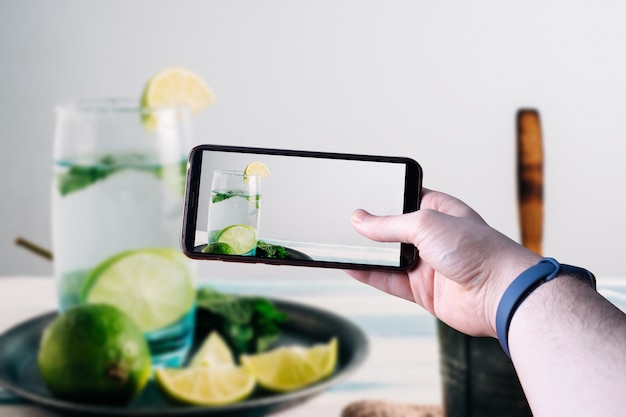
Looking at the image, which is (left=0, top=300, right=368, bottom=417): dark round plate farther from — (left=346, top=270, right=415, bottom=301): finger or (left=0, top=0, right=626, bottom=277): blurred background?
(left=0, top=0, right=626, bottom=277): blurred background

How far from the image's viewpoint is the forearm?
1.03ft

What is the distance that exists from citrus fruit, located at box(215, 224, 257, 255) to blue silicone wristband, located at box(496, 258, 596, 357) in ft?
0.54

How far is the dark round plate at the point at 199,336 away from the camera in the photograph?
0.45 m

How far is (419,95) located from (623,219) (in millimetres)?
429

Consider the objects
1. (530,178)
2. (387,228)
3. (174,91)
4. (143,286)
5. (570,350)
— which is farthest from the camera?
(530,178)

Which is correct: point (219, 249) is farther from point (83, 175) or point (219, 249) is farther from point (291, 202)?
point (83, 175)

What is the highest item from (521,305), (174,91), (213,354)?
(174,91)

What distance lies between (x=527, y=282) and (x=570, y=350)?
54mm

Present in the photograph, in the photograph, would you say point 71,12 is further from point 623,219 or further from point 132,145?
point 623,219

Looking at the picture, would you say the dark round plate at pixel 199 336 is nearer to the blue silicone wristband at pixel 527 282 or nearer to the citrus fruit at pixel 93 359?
the citrus fruit at pixel 93 359

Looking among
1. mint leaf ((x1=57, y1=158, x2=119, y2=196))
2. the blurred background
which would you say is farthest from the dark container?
the blurred background

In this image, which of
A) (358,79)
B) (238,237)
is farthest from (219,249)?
(358,79)

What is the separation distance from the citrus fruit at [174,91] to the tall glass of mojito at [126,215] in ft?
0.22

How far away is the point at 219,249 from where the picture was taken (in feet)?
1.47
